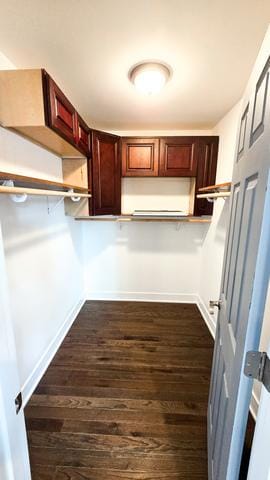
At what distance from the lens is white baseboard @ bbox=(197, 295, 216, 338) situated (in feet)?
7.96

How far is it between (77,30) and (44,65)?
16.7 inches

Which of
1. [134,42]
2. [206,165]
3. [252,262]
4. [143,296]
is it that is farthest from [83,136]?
[143,296]

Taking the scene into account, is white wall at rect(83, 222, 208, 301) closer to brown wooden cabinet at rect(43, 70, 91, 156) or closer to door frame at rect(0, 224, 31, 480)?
brown wooden cabinet at rect(43, 70, 91, 156)

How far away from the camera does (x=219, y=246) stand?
2314 mm

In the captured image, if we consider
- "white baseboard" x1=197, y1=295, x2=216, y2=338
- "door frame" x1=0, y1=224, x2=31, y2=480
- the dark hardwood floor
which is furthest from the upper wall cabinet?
"white baseboard" x1=197, y1=295, x2=216, y2=338

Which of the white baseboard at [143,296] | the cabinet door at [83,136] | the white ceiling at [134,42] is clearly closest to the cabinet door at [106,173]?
the cabinet door at [83,136]

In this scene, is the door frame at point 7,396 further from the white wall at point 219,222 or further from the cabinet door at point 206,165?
the cabinet door at point 206,165

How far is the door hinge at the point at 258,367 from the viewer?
56 centimetres

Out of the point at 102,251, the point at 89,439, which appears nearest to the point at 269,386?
the point at 89,439

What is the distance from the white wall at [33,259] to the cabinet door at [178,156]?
4.01 feet

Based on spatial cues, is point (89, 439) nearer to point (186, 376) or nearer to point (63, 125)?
point (186, 376)

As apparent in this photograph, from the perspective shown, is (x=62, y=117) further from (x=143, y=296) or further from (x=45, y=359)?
(x=143, y=296)

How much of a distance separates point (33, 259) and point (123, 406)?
4.40 feet

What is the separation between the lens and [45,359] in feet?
6.33
